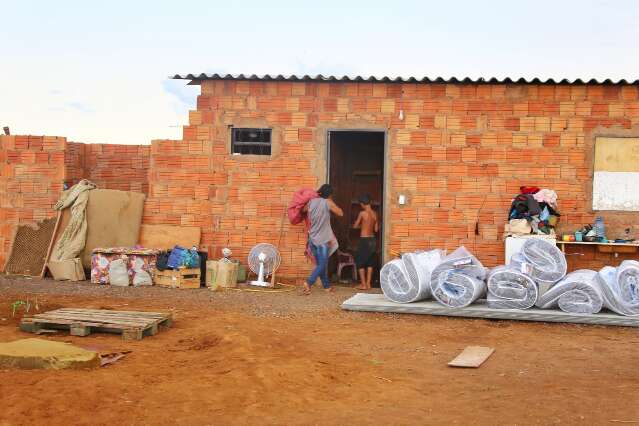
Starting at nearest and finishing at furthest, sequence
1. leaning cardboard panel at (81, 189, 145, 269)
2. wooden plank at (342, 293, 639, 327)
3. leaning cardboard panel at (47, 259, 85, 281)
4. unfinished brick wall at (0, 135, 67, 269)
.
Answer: wooden plank at (342, 293, 639, 327)
leaning cardboard panel at (47, 259, 85, 281)
leaning cardboard panel at (81, 189, 145, 269)
unfinished brick wall at (0, 135, 67, 269)

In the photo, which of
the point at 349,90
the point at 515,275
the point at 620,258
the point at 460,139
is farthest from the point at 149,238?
the point at 620,258

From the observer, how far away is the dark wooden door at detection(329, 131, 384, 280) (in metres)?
15.0

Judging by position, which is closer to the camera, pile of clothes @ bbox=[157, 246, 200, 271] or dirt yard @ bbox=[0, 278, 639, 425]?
dirt yard @ bbox=[0, 278, 639, 425]

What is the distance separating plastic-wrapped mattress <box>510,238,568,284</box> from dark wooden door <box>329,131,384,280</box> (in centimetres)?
532

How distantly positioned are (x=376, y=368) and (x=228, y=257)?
6288 mm

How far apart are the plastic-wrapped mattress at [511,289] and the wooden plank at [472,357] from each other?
1960 mm

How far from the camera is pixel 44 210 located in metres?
13.6

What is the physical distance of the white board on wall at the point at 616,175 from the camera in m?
12.1

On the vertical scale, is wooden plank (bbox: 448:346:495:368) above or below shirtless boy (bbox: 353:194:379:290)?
below

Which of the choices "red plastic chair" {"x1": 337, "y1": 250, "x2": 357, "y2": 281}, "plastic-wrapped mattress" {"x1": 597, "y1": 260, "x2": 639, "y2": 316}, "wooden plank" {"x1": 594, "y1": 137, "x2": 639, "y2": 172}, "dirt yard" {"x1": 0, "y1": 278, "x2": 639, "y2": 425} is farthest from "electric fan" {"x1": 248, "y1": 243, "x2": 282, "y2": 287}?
"wooden plank" {"x1": 594, "y1": 137, "x2": 639, "y2": 172}

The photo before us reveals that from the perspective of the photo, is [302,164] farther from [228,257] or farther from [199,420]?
[199,420]

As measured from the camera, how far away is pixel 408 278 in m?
10.2

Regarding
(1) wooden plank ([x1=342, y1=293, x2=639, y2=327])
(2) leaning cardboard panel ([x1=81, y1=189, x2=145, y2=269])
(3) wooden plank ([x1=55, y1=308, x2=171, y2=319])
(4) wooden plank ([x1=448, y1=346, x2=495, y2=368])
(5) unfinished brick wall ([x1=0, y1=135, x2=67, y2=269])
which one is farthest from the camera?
(5) unfinished brick wall ([x1=0, y1=135, x2=67, y2=269])

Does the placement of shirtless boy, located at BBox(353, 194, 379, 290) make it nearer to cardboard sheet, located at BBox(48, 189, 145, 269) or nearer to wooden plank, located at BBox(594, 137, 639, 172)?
wooden plank, located at BBox(594, 137, 639, 172)
